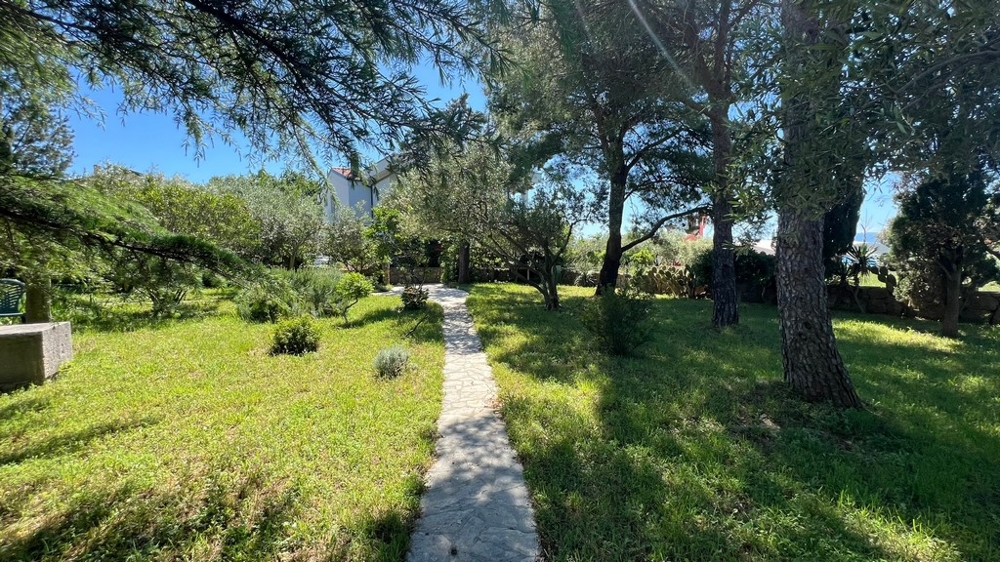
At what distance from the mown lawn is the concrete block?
276 millimetres

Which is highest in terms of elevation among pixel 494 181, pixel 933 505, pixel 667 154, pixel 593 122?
pixel 593 122

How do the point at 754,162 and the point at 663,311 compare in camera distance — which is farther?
the point at 663,311

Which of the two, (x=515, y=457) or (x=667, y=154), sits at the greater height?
(x=667, y=154)

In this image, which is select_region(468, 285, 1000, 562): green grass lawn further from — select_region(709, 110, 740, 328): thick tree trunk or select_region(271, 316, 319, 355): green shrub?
select_region(271, 316, 319, 355): green shrub

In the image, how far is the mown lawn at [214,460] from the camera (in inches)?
99.2

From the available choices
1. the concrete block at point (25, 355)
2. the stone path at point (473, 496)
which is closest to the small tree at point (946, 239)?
the stone path at point (473, 496)

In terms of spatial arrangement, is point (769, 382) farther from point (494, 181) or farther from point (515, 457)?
point (494, 181)

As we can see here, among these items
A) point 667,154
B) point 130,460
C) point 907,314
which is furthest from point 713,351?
point 907,314

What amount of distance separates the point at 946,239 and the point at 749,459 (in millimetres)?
10467

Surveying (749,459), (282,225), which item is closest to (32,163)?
(749,459)

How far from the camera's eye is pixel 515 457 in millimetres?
3621

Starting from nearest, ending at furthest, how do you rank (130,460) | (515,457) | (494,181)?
(130,460) → (515,457) → (494,181)

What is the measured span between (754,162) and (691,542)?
2.46m

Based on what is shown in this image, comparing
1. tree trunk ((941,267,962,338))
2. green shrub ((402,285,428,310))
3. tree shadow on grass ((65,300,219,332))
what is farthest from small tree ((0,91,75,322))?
tree trunk ((941,267,962,338))
